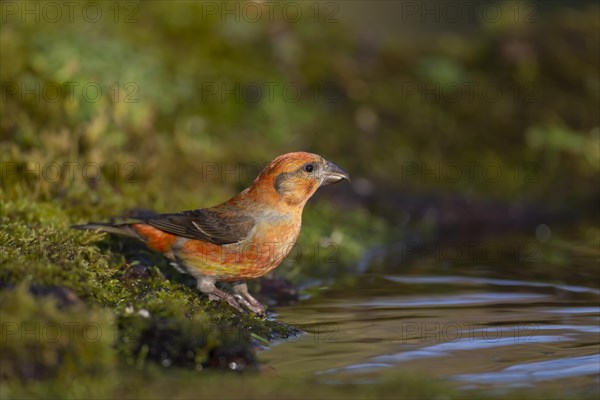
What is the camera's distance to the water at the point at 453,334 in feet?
17.2

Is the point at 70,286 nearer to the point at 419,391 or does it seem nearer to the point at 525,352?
the point at 419,391

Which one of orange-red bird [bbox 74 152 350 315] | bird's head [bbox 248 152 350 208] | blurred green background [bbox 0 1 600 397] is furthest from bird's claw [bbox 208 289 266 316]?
bird's head [bbox 248 152 350 208]

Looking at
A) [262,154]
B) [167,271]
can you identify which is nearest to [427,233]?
[262,154]

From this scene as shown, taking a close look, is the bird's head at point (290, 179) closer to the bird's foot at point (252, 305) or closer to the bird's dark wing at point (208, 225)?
the bird's dark wing at point (208, 225)

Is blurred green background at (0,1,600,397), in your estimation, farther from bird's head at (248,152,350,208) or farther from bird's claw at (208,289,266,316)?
bird's head at (248,152,350,208)

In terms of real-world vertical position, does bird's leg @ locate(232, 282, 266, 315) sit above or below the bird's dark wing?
below

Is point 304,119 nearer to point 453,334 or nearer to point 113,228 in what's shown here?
point 113,228

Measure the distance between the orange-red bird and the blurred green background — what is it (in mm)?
256

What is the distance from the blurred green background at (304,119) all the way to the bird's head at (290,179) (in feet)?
3.22

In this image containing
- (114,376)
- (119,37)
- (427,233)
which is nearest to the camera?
(114,376)

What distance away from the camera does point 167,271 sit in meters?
7.22

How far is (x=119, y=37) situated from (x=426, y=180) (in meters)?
4.28

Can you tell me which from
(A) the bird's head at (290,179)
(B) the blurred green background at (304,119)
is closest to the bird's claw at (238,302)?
(B) the blurred green background at (304,119)

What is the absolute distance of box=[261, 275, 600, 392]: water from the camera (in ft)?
17.2
